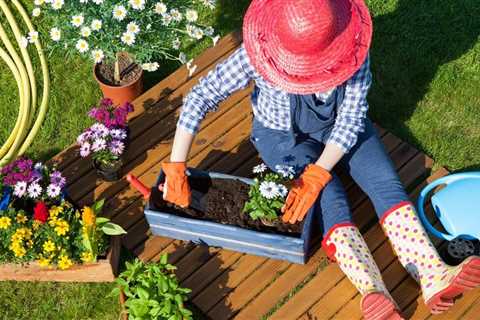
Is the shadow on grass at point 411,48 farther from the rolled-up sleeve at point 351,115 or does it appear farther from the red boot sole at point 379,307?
the red boot sole at point 379,307

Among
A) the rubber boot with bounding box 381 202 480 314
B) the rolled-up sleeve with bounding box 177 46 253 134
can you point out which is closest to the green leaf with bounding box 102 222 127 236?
the rolled-up sleeve with bounding box 177 46 253 134

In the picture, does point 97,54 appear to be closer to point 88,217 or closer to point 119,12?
point 119,12

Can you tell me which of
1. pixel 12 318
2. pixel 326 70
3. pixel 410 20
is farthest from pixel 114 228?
pixel 410 20

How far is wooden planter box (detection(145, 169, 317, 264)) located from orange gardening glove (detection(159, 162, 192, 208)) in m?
0.11

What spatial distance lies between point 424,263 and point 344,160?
82 centimetres

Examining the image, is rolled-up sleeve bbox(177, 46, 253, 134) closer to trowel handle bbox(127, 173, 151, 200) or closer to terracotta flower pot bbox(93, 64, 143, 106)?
trowel handle bbox(127, 173, 151, 200)

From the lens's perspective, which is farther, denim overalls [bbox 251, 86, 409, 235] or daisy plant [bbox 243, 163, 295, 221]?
denim overalls [bbox 251, 86, 409, 235]

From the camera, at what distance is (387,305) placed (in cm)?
371

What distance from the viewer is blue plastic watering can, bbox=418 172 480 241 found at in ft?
13.8

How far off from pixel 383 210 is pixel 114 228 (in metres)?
1.62

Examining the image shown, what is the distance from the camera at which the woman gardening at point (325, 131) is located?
11.3 ft

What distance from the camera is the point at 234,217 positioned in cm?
407

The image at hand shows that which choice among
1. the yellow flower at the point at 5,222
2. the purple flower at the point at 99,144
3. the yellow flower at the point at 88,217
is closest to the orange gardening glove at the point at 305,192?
the yellow flower at the point at 88,217

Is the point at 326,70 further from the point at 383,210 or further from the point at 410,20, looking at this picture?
the point at 410,20
